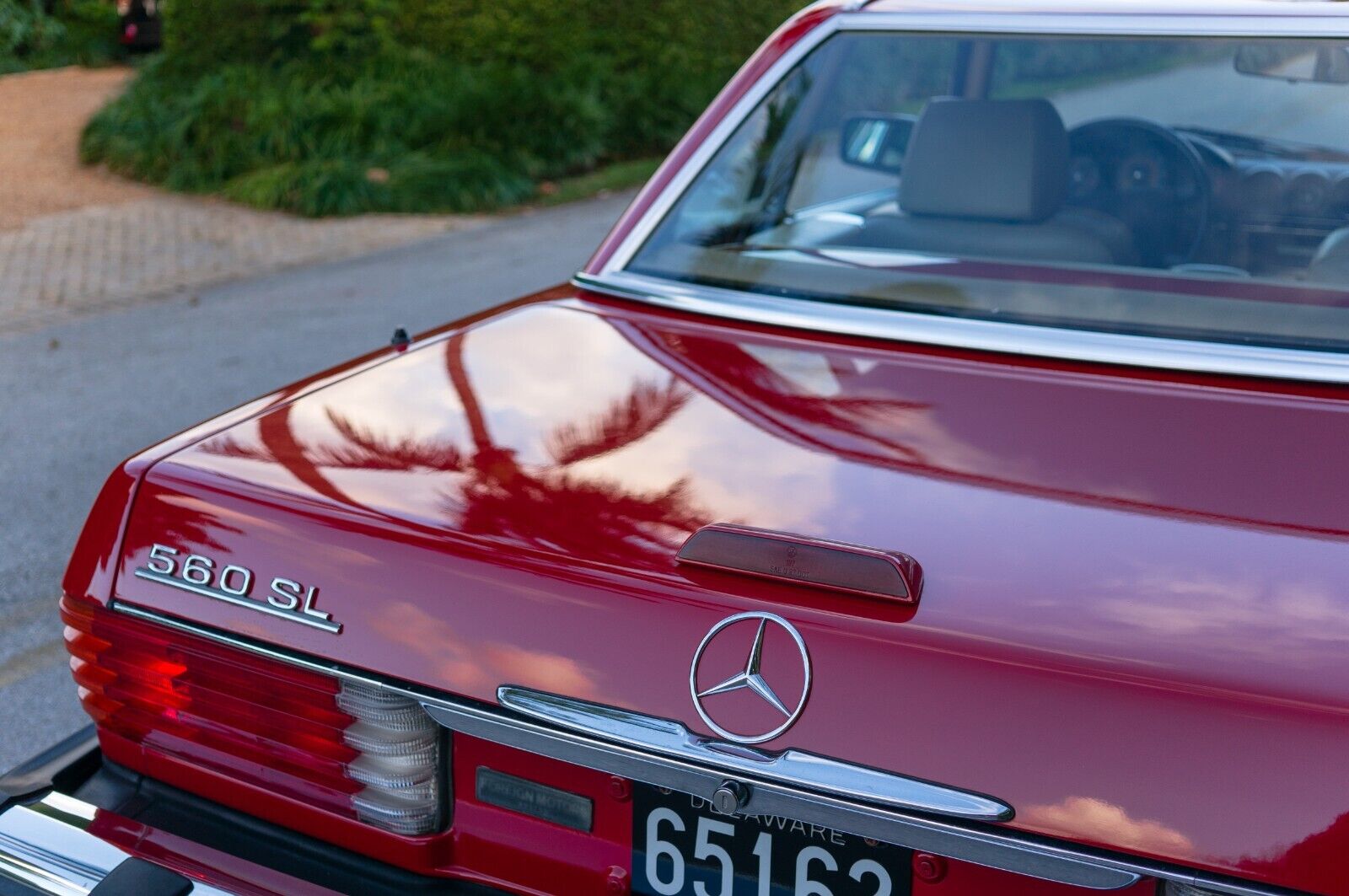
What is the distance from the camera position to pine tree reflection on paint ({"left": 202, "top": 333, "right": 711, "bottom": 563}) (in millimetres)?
1698

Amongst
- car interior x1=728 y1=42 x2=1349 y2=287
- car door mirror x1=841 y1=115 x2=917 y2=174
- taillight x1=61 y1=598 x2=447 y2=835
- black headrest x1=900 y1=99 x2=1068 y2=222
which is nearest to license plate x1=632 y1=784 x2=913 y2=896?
taillight x1=61 y1=598 x2=447 y2=835

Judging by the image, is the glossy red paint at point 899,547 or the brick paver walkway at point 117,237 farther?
the brick paver walkway at point 117,237

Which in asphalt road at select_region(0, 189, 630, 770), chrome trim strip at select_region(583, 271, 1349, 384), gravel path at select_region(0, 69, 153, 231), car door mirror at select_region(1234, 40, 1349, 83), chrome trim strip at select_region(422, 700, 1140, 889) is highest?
car door mirror at select_region(1234, 40, 1349, 83)

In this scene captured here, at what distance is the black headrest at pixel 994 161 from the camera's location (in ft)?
8.90

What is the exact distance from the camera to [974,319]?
2332 mm

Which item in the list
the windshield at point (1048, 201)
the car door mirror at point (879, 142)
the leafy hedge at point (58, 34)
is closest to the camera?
the windshield at point (1048, 201)

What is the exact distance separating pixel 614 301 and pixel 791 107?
62 centimetres

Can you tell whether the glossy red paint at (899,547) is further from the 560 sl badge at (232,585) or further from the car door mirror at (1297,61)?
the car door mirror at (1297,61)

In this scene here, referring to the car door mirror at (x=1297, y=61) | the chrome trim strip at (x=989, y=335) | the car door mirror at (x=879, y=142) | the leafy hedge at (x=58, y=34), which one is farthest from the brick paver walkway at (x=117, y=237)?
the car door mirror at (x=1297, y=61)

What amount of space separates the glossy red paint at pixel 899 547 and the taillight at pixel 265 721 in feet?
0.22

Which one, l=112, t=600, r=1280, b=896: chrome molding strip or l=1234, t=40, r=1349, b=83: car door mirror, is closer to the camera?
l=112, t=600, r=1280, b=896: chrome molding strip

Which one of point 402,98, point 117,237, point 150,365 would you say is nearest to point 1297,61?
point 150,365

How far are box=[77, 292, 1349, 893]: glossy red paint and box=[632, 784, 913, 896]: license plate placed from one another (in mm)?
91

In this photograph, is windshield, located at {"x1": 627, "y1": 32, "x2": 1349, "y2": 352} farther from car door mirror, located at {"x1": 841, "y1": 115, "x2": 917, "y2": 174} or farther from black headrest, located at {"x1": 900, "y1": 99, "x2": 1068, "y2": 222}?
car door mirror, located at {"x1": 841, "y1": 115, "x2": 917, "y2": 174}
